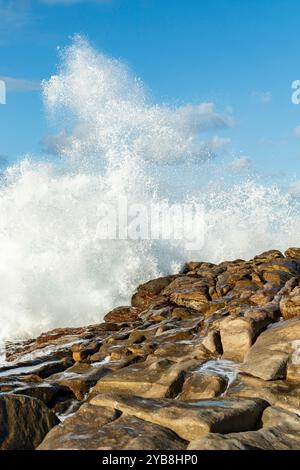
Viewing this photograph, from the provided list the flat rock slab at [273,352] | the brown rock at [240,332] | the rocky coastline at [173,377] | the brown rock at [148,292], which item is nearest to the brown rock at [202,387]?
the rocky coastline at [173,377]

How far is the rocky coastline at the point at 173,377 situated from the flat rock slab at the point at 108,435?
0.01m

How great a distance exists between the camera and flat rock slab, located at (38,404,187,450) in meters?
4.88

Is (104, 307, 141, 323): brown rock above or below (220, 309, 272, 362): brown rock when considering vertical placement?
below

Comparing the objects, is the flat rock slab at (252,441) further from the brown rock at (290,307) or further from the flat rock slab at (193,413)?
the brown rock at (290,307)

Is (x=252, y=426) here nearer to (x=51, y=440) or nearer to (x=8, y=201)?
(x=51, y=440)

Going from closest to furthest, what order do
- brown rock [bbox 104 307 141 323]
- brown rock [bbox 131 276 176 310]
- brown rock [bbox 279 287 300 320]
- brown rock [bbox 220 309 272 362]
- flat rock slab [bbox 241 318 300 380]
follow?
flat rock slab [bbox 241 318 300 380]
brown rock [bbox 220 309 272 362]
brown rock [bbox 279 287 300 320]
brown rock [bbox 104 307 141 323]
brown rock [bbox 131 276 176 310]

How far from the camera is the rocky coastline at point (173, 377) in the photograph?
207 inches

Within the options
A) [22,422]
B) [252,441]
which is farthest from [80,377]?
[252,441]

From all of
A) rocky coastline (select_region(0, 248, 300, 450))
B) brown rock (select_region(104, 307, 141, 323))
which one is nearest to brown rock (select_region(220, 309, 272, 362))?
rocky coastline (select_region(0, 248, 300, 450))

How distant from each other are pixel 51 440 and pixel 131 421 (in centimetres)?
79

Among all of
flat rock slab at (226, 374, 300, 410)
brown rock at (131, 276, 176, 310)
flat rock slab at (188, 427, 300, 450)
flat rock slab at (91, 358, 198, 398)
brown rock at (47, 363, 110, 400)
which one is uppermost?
brown rock at (131, 276, 176, 310)

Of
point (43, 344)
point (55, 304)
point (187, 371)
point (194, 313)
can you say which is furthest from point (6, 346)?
point (187, 371)

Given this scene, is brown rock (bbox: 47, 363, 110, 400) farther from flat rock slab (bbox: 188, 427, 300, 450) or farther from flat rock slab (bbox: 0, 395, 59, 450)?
flat rock slab (bbox: 188, 427, 300, 450)

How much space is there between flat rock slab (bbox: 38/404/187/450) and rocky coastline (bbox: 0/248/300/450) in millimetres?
13
